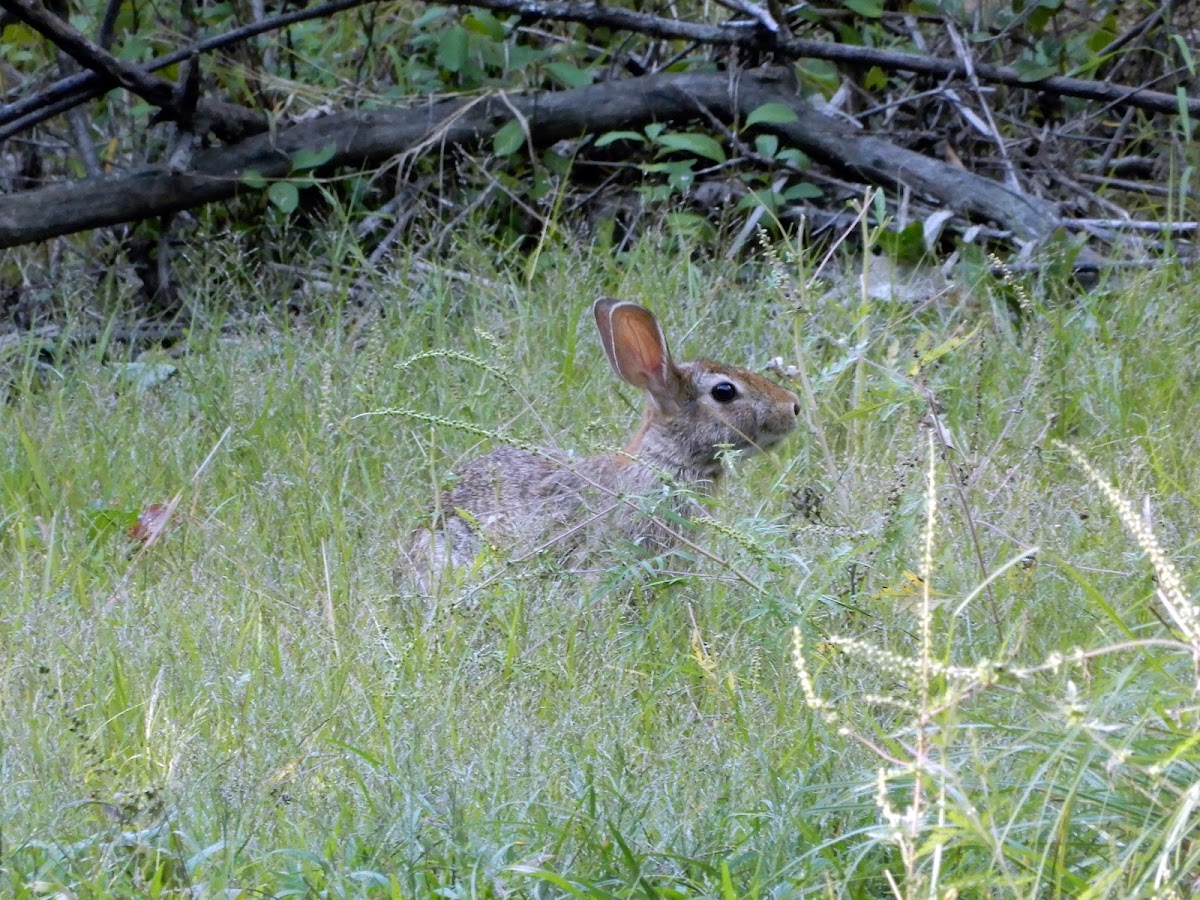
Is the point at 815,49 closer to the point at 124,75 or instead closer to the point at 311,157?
the point at 311,157

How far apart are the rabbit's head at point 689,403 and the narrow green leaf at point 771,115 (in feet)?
6.37

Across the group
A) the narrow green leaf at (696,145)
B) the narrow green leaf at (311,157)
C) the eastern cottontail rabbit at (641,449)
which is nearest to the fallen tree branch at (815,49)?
the narrow green leaf at (696,145)

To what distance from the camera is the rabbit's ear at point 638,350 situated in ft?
16.1

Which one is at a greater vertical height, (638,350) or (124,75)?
(124,75)

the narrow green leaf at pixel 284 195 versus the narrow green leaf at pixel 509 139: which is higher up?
the narrow green leaf at pixel 509 139

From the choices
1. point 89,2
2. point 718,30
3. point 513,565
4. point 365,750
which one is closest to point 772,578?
point 513,565

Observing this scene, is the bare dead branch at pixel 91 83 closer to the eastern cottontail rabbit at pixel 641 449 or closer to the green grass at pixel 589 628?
the green grass at pixel 589 628

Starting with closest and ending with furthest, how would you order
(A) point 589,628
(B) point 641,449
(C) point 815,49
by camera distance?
1. (A) point 589,628
2. (B) point 641,449
3. (C) point 815,49

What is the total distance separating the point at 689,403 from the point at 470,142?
8.14 ft

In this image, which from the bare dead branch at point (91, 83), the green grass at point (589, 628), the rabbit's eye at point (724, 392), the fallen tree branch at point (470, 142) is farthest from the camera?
the fallen tree branch at point (470, 142)

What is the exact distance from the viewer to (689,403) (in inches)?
202

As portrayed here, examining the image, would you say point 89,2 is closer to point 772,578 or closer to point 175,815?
point 772,578

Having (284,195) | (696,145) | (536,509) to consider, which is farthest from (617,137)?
(536,509)

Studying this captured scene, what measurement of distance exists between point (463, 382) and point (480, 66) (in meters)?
2.18
